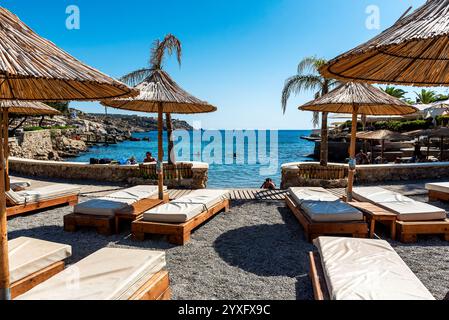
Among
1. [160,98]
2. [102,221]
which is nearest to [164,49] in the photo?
[160,98]

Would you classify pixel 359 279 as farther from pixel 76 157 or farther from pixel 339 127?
pixel 76 157

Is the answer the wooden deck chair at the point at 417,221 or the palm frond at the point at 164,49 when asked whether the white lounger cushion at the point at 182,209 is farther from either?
the palm frond at the point at 164,49

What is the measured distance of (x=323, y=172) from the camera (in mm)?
9930

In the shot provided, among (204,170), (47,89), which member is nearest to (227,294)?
(47,89)

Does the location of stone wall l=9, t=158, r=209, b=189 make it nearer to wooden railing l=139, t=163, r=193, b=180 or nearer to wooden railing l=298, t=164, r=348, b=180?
wooden railing l=139, t=163, r=193, b=180

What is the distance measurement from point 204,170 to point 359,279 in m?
7.42

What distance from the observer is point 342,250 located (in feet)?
11.5

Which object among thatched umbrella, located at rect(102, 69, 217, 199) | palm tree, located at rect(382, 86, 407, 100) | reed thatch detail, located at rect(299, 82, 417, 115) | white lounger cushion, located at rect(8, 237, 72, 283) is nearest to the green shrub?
palm tree, located at rect(382, 86, 407, 100)

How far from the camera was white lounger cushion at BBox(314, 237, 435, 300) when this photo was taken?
2.58m

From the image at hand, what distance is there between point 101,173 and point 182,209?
644 cm

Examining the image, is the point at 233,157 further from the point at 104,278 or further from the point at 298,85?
the point at 104,278

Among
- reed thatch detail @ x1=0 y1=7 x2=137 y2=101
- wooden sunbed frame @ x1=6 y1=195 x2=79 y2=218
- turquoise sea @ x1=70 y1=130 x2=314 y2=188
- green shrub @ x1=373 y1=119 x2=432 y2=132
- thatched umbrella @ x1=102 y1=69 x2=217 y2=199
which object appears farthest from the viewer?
green shrub @ x1=373 y1=119 x2=432 y2=132

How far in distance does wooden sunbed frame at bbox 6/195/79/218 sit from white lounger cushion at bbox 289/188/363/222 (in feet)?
18.1

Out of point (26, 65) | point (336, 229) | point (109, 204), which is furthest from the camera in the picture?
point (109, 204)
